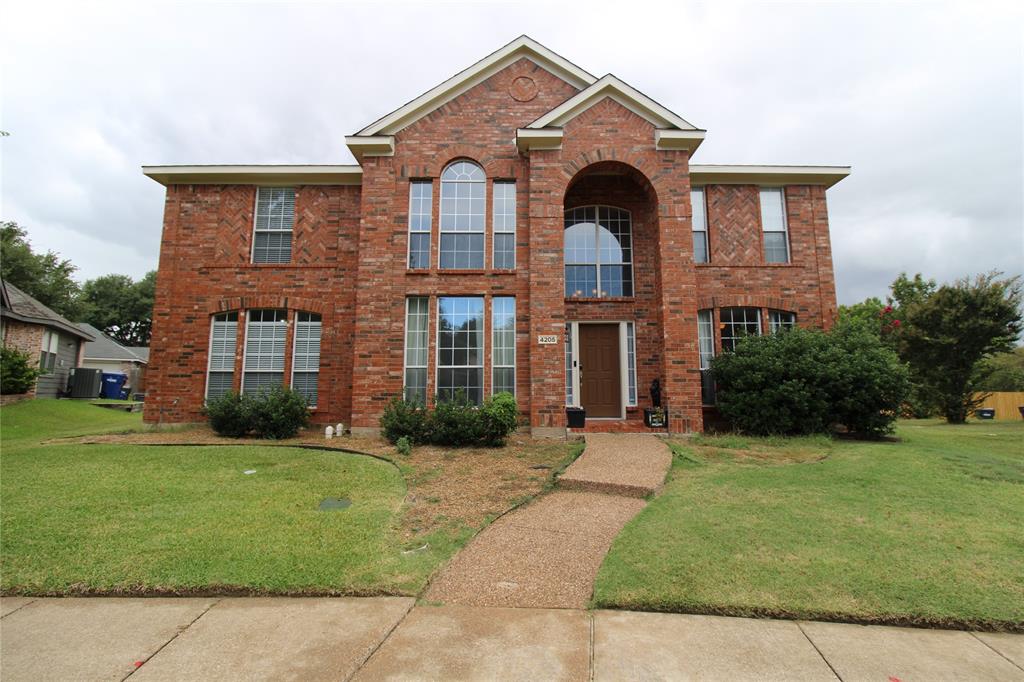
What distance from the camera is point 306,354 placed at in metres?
11.8

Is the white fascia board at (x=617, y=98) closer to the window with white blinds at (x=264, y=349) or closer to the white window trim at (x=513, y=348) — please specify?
the white window trim at (x=513, y=348)

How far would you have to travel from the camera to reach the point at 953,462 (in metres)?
7.40

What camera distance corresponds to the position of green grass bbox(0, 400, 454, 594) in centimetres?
351

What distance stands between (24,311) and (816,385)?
25799mm

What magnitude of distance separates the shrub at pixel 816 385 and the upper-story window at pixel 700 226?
9.92ft

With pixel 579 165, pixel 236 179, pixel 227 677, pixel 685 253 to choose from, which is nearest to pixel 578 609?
pixel 227 677

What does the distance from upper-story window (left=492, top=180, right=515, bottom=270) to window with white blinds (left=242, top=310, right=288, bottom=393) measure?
218 inches

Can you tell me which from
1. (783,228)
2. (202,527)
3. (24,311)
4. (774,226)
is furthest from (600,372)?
(24,311)

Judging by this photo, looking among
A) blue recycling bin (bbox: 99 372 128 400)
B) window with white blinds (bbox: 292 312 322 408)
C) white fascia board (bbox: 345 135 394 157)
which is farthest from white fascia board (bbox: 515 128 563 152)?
blue recycling bin (bbox: 99 372 128 400)

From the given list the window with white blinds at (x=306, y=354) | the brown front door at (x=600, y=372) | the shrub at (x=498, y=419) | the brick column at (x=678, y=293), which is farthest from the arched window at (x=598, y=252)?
the window with white blinds at (x=306, y=354)

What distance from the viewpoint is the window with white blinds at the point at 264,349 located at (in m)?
11.7

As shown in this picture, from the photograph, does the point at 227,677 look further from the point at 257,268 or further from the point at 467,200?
the point at 257,268

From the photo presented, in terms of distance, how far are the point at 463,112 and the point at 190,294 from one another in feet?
26.5

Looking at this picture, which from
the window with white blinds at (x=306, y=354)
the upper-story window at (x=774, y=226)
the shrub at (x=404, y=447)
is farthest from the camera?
the upper-story window at (x=774, y=226)
